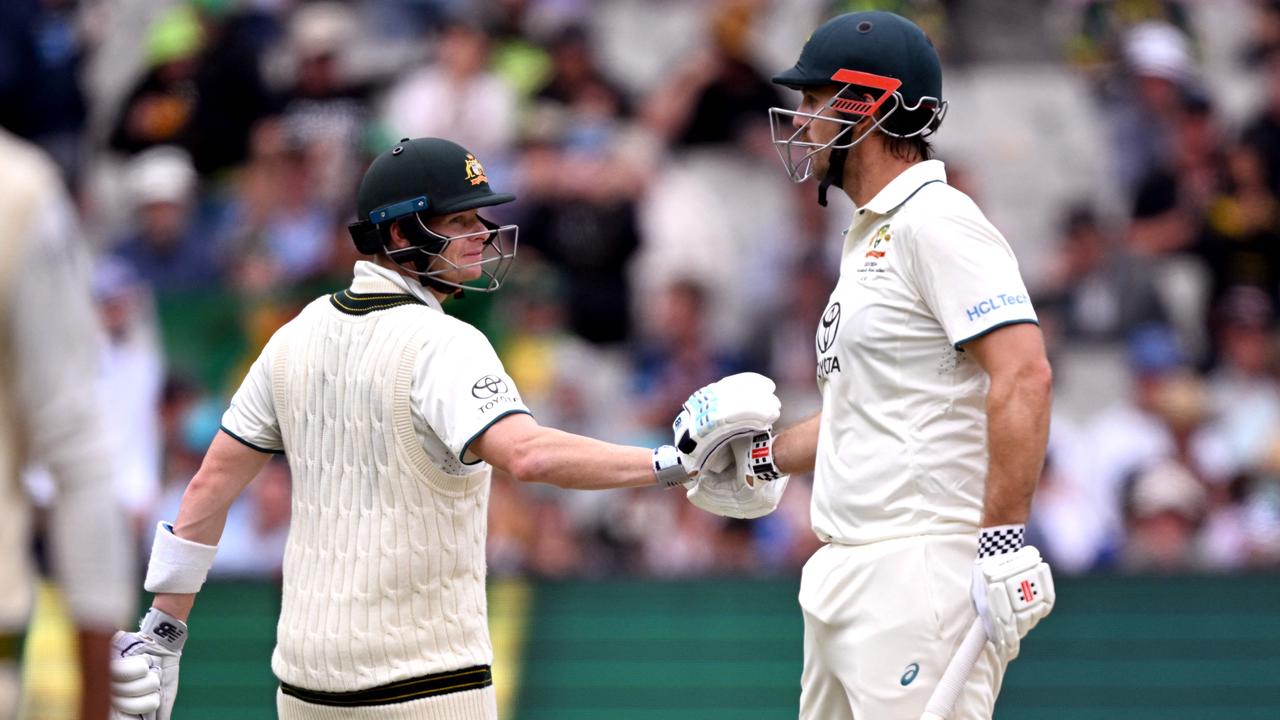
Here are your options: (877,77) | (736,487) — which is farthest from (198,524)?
(877,77)

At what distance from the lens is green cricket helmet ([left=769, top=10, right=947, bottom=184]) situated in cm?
482

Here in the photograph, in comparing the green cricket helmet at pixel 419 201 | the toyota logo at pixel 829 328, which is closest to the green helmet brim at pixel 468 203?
the green cricket helmet at pixel 419 201

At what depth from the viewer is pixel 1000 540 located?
4406 millimetres

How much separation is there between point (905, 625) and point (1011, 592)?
0.33 meters

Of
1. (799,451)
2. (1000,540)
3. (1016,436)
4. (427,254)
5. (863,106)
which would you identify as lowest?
(1000,540)

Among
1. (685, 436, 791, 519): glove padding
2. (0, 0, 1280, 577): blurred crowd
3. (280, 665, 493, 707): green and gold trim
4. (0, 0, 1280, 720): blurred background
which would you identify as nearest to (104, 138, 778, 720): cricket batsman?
(280, 665, 493, 707): green and gold trim

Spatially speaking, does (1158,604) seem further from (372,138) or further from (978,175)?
(372,138)

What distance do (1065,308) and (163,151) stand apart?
5767 mm

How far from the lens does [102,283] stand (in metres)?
10.3

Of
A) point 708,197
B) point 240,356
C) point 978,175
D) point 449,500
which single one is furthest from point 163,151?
point 449,500

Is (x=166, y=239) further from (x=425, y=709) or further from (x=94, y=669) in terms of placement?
(x=94, y=669)

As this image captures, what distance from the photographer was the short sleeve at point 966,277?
14.6 feet

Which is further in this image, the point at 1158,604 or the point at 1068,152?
the point at 1068,152

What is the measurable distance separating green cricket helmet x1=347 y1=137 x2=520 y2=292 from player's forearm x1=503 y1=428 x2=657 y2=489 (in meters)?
0.60
